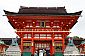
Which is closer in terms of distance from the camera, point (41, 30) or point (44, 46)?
point (41, 30)

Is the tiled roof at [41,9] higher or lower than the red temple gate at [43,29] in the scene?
higher

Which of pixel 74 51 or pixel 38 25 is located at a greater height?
pixel 38 25

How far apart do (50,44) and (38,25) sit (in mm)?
3505

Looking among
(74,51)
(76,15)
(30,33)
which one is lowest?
(74,51)

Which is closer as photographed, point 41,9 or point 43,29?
point 43,29

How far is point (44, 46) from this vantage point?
34.5 metres

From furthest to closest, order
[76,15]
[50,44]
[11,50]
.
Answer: [11,50], [50,44], [76,15]

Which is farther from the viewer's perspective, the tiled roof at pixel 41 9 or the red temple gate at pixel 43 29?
the tiled roof at pixel 41 9

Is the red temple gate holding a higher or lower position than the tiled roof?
lower

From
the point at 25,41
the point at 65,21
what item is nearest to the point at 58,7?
the point at 65,21

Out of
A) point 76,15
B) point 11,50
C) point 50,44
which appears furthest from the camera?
Answer: point 11,50

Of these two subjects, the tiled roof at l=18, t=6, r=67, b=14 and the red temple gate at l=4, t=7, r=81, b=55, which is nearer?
the red temple gate at l=4, t=7, r=81, b=55

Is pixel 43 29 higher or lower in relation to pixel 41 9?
lower

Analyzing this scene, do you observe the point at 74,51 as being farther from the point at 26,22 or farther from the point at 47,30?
the point at 26,22
